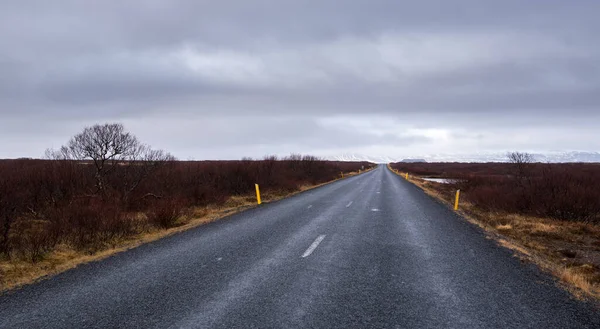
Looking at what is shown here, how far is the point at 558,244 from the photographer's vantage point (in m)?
11.1

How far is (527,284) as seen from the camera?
19.5 feet

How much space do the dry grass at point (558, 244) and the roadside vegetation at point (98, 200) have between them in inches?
371

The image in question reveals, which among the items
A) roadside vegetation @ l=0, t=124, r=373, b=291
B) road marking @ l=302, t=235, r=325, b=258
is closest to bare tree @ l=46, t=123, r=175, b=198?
roadside vegetation @ l=0, t=124, r=373, b=291

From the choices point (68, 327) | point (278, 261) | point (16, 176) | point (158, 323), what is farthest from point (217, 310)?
point (16, 176)

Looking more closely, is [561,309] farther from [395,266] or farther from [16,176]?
[16,176]

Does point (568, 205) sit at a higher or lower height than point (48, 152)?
lower

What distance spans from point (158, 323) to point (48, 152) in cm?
1602

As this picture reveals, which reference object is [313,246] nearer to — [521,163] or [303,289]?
[303,289]

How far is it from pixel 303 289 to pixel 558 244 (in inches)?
380

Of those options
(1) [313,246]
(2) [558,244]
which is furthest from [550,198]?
(1) [313,246]

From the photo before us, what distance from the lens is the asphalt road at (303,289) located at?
450 centimetres

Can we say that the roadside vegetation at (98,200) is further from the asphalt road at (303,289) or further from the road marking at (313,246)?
the road marking at (313,246)

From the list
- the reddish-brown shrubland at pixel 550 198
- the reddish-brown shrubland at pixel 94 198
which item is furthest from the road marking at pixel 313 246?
the reddish-brown shrubland at pixel 550 198

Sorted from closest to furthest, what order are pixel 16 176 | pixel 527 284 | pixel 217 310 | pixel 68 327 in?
pixel 68 327
pixel 217 310
pixel 527 284
pixel 16 176
